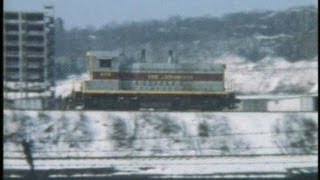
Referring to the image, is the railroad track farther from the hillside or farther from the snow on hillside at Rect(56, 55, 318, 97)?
the hillside

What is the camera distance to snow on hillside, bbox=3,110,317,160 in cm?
348

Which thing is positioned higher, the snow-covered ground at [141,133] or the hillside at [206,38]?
the hillside at [206,38]

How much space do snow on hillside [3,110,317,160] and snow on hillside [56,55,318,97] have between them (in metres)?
0.25

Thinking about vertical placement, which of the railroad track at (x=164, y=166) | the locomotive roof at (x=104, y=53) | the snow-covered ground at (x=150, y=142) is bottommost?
the railroad track at (x=164, y=166)

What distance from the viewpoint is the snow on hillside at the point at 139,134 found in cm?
348

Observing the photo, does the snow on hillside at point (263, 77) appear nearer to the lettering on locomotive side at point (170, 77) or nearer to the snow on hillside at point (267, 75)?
the snow on hillside at point (267, 75)

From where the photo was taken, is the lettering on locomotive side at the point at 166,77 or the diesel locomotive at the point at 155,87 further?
the lettering on locomotive side at the point at 166,77

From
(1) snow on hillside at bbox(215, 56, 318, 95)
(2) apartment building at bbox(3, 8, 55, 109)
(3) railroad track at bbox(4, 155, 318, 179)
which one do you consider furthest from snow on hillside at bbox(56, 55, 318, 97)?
(3) railroad track at bbox(4, 155, 318, 179)

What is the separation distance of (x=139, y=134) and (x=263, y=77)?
3.11ft

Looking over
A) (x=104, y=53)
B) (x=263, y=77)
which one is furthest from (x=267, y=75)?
(x=104, y=53)

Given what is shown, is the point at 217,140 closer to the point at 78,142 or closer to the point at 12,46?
the point at 78,142

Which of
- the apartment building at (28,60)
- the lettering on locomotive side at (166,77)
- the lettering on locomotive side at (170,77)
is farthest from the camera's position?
the lettering on locomotive side at (170,77)

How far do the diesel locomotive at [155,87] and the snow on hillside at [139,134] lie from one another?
20cm

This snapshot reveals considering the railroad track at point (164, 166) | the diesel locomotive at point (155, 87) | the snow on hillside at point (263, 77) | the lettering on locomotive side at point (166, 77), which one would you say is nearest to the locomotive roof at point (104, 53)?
the diesel locomotive at point (155, 87)
